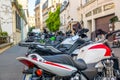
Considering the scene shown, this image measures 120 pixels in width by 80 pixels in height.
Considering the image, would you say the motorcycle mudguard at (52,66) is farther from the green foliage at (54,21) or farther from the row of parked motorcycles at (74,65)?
the green foliage at (54,21)

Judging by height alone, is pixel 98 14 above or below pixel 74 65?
above

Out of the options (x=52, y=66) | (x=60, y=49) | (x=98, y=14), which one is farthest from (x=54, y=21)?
(x=52, y=66)

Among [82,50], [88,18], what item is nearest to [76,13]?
[88,18]

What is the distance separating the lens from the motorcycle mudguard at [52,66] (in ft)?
12.5

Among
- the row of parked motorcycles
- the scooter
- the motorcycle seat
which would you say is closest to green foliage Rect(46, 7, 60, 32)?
the scooter

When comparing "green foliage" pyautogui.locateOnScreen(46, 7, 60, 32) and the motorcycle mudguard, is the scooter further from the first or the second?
"green foliage" pyautogui.locateOnScreen(46, 7, 60, 32)

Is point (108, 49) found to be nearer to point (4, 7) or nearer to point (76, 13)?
point (4, 7)

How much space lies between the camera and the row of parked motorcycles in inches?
153

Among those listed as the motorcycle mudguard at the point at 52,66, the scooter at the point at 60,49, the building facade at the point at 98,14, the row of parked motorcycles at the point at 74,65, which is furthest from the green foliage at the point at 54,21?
the motorcycle mudguard at the point at 52,66

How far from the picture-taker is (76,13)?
41594 mm

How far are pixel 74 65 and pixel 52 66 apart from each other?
376 millimetres

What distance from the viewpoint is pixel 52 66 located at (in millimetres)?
3910

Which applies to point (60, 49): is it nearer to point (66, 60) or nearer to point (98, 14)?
point (66, 60)

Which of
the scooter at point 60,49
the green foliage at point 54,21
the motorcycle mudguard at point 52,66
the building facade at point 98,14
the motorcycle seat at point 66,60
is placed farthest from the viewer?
the green foliage at point 54,21
